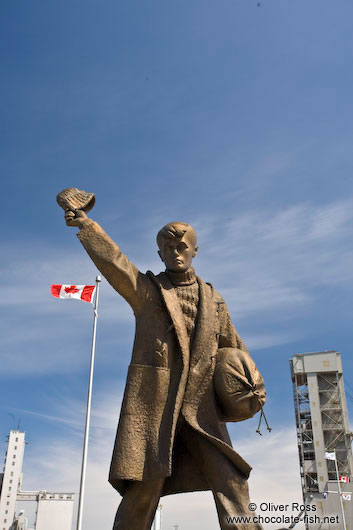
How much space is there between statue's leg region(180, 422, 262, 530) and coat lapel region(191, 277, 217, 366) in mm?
682

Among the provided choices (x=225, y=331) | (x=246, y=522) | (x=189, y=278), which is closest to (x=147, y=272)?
(x=189, y=278)

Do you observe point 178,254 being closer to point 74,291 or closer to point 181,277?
point 181,277

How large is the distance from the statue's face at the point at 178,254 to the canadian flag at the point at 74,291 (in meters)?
11.4

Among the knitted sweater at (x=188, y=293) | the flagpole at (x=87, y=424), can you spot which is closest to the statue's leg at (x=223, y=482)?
the knitted sweater at (x=188, y=293)

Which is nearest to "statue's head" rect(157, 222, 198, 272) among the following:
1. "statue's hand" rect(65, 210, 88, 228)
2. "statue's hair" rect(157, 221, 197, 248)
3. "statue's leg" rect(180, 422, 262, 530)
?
"statue's hair" rect(157, 221, 197, 248)

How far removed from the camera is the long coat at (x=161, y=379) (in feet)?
14.1

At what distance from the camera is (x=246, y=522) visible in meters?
4.00

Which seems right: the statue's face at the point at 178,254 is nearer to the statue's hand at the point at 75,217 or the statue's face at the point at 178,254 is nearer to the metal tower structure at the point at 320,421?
the statue's hand at the point at 75,217

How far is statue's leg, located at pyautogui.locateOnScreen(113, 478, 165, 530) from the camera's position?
418cm

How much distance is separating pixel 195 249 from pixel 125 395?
5.60 feet

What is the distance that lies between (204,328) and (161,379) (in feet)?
2.19

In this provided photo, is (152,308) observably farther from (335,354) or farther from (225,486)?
(335,354)

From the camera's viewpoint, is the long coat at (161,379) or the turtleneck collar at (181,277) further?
the turtleneck collar at (181,277)

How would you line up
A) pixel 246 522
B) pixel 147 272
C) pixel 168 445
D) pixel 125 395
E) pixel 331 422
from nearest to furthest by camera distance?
pixel 246 522, pixel 168 445, pixel 125 395, pixel 147 272, pixel 331 422
